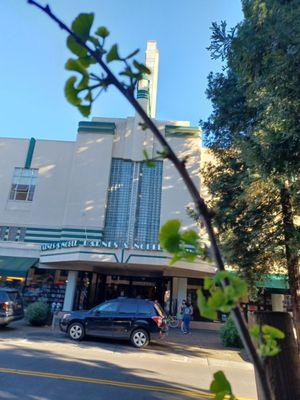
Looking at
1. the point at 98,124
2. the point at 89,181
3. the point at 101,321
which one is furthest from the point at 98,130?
the point at 101,321

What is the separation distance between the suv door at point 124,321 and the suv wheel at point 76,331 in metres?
1.36

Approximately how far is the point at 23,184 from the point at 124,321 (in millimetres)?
16023

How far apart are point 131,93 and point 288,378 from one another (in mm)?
2318

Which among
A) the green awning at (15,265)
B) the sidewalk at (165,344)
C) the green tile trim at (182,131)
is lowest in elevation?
the sidewalk at (165,344)

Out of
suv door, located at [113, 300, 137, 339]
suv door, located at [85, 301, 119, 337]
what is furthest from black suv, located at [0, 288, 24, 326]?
suv door, located at [113, 300, 137, 339]

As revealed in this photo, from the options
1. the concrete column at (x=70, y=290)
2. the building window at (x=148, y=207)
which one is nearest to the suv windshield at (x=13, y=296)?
the concrete column at (x=70, y=290)

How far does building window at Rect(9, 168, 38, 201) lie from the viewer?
2611 centimetres

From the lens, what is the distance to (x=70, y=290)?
22609 mm

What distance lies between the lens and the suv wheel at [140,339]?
13555 millimetres

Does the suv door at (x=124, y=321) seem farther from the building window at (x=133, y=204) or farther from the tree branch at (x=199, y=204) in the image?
the tree branch at (x=199, y=204)

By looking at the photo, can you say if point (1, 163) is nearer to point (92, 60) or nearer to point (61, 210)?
point (61, 210)

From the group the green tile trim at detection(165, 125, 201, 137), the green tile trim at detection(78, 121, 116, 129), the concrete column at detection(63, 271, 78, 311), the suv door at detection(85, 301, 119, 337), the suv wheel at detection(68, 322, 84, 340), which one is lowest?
the suv wheel at detection(68, 322, 84, 340)

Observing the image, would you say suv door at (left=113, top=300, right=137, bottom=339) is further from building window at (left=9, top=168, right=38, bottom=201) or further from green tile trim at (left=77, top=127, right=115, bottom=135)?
green tile trim at (left=77, top=127, right=115, bottom=135)

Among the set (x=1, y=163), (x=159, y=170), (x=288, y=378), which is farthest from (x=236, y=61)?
(x=1, y=163)
